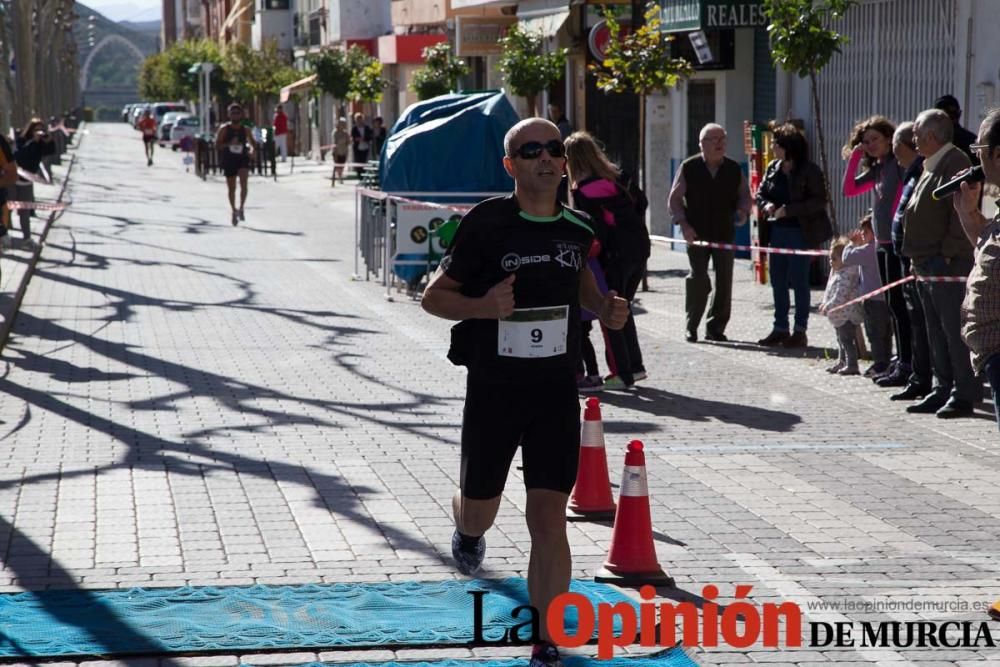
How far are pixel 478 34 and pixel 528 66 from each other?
10.5 m

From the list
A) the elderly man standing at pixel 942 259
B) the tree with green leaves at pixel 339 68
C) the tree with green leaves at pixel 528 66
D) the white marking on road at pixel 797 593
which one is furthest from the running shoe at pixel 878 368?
the tree with green leaves at pixel 339 68

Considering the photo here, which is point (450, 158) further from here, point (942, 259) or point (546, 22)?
point (546, 22)

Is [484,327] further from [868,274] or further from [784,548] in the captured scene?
[868,274]

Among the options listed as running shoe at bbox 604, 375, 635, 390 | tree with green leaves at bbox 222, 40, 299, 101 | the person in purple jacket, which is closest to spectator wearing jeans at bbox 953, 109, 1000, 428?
the person in purple jacket

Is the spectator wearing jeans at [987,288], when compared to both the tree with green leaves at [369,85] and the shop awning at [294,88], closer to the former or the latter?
the tree with green leaves at [369,85]

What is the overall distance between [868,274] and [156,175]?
42.0m

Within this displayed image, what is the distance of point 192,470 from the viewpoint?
9203 millimetres

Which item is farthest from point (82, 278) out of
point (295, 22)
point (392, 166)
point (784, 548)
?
point (295, 22)

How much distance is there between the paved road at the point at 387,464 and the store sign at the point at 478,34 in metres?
21.7

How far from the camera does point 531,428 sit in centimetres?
596

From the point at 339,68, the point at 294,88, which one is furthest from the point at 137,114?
the point at 339,68

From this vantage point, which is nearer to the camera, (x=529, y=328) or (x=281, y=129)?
(x=529, y=328)

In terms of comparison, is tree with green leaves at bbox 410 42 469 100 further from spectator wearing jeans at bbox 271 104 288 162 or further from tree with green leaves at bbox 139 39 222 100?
tree with green leaves at bbox 139 39 222 100

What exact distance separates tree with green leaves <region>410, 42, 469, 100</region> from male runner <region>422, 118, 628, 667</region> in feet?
106
